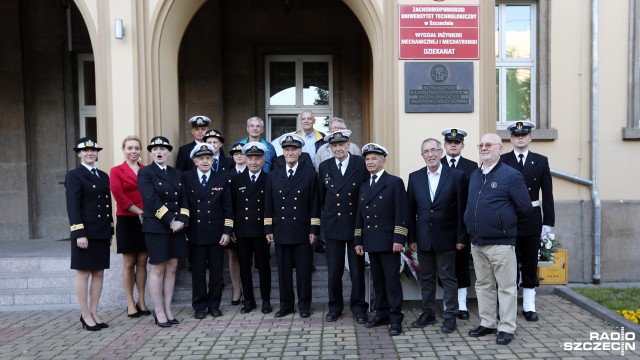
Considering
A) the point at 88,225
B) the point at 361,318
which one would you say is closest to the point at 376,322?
the point at 361,318

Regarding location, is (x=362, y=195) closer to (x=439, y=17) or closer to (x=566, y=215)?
(x=439, y=17)

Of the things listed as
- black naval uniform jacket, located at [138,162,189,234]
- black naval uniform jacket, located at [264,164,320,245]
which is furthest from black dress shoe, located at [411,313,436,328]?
black naval uniform jacket, located at [138,162,189,234]

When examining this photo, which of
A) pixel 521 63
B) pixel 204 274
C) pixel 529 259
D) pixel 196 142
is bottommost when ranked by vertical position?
pixel 204 274

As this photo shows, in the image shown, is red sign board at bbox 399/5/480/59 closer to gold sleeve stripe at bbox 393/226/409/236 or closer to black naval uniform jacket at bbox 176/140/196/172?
gold sleeve stripe at bbox 393/226/409/236

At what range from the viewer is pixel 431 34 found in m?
6.50

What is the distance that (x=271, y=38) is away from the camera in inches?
366

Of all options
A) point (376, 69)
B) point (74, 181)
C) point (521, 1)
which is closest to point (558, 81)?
point (521, 1)

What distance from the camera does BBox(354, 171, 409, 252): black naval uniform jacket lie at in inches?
207

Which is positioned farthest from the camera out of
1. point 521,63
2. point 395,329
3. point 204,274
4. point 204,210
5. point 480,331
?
point 521,63

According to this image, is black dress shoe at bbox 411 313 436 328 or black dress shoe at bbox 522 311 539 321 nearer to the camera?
black dress shoe at bbox 411 313 436 328

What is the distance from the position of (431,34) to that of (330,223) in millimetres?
2790

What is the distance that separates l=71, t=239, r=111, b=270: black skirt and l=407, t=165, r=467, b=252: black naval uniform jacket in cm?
342

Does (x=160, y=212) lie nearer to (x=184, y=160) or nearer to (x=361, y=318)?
(x=184, y=160)

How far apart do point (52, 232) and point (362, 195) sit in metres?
6.63
